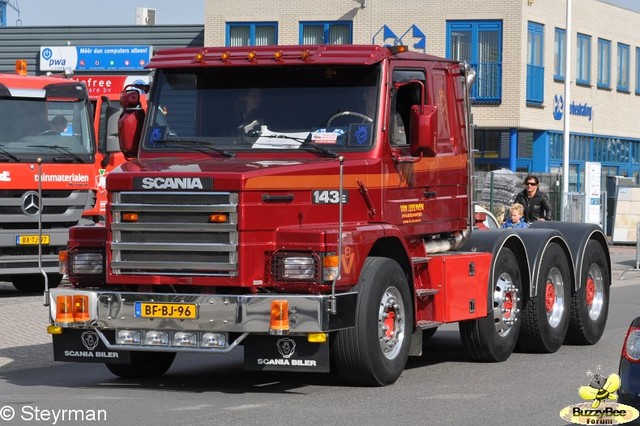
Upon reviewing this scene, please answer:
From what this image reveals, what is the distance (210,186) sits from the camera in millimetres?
11156

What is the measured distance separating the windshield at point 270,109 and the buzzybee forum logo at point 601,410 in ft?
16.2

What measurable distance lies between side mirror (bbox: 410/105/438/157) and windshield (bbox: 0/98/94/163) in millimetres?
9307

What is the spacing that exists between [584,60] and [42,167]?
31.9 metres

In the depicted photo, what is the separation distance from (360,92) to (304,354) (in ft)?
7.98

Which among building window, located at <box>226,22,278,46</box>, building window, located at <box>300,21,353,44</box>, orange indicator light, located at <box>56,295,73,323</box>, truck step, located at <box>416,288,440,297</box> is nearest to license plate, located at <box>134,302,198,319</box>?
orange indicator light, located at <box>56,295,73,323</box>

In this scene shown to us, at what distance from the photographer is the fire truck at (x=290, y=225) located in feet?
36.5

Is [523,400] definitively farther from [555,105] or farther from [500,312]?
[555,105]

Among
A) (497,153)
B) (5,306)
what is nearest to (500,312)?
(5,306)

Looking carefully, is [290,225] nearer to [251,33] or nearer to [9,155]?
[9,155]

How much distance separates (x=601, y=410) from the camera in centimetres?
730

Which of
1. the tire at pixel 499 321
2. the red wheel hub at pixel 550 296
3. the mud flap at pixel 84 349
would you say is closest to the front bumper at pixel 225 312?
the mud flap at pixel 84 349

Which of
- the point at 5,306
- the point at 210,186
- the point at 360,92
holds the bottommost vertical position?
the point at 5,306

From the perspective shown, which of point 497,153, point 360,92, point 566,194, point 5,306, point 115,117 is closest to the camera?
point 360,92

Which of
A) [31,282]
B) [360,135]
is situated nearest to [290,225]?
[360,135]
